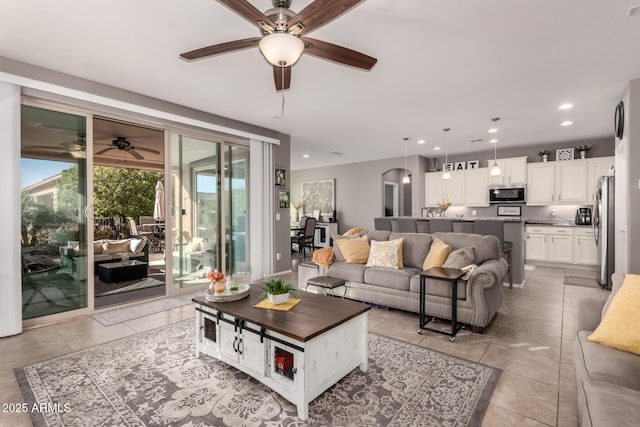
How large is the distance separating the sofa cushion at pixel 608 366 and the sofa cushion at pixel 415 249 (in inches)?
87.1

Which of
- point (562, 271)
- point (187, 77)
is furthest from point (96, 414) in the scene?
point (562, 271)

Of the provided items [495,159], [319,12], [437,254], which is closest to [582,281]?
[495,159]

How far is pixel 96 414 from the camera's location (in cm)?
185

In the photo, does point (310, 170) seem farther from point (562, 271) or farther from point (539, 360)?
point (539, 360)

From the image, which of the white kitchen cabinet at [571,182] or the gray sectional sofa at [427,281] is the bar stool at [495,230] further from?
the white kitchen cabinet at [571,182]

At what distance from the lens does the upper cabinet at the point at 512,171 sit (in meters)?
6.73

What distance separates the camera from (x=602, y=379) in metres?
1.44

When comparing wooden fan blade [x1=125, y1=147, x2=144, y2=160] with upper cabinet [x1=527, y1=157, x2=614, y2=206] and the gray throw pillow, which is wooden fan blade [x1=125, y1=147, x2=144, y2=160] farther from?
upper cabinet [x1=527, y1=157, x2=614, y2=206]

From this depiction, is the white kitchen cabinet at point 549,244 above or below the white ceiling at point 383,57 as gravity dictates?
below

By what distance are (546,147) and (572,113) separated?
2.48m

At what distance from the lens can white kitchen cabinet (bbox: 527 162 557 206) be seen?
6480 mm

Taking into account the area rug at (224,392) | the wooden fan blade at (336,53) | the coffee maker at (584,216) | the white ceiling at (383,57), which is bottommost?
the area rug at (224,392)

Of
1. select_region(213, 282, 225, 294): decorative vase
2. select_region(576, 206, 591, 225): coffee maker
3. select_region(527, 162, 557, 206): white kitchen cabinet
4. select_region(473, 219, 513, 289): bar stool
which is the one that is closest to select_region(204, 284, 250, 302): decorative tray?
select_region(213, 282, 225, 294): decorative vase

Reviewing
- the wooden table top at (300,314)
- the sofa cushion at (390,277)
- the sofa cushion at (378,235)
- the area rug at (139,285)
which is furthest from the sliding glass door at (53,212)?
the sofa cushion at (378,235)
